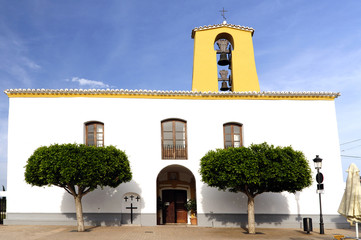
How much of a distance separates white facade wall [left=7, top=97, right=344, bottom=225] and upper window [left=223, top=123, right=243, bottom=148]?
37 cm

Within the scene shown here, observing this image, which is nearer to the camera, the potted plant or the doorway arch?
the potted plant

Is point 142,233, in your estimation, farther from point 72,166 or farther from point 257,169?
point 257,169

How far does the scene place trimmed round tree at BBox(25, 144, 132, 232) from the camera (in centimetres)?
1466

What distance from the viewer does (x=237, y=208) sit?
18.3m

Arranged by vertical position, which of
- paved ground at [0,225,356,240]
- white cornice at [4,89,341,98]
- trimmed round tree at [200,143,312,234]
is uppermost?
white cornice at [4,89,341,98]

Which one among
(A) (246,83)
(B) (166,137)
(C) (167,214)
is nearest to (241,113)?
(A) (246,83)

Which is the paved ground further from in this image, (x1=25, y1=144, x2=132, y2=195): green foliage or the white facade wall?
(x1=25, y1=144, x2=132, y2=195): green foliage

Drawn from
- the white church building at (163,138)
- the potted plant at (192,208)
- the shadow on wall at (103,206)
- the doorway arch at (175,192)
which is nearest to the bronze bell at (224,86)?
the white church building at (163,138)

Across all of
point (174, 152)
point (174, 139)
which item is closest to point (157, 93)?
point (174, 139)

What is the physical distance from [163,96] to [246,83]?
17.5 feet

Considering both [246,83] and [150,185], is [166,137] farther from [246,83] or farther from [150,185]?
[246,83]

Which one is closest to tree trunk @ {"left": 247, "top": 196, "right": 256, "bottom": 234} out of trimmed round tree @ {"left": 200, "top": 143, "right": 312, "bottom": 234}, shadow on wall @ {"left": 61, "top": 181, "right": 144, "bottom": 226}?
trimmed round tree @ {"left": 200, "top": 143, "right": 312, "bottom": 234}

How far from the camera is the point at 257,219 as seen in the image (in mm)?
18234

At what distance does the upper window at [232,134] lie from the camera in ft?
62.5
